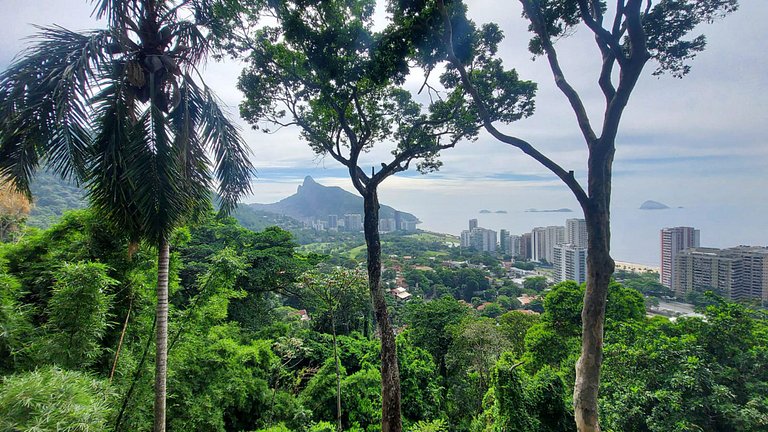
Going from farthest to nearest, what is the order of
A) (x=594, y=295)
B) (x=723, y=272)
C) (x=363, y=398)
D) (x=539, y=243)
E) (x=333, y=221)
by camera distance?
(x=333, y=221) → (x=539, y=243) → (x=723, y=272) → (x=363, y=398) → (x=594, y=295)

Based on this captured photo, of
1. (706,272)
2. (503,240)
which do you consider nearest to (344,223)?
(503,240)

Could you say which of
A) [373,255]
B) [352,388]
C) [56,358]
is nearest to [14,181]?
[56,358]

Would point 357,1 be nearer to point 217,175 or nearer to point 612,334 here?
point 217,175

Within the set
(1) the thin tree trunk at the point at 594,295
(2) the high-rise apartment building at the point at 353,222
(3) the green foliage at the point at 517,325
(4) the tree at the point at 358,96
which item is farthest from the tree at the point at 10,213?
(2) the high-rise apartment building at the point at 353,222

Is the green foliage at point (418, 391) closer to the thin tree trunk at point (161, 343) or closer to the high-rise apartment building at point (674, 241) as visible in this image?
the thin tree trunk at point (161, 343)

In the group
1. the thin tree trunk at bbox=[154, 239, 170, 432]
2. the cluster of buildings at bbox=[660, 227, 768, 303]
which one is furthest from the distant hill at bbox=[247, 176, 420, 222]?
the thin tree trunk at bbox=[154, 239, 170, 432]

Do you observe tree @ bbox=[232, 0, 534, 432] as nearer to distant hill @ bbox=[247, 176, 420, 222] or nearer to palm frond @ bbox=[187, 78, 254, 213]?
palm frond @ bbox=[187, 78, 254, 213]

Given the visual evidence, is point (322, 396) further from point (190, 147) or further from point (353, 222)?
point (353, 222)
